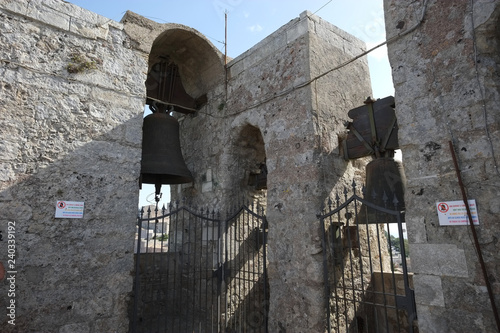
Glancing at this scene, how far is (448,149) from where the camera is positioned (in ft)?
8.07

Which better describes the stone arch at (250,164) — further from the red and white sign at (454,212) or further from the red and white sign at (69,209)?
the red and white sign at (454,212)

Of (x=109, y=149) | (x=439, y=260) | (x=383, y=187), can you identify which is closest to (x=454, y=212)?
(x=439, y=260)

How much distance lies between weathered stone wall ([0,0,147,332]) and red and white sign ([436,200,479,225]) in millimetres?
3005

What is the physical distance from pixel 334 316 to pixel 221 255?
1.64 m

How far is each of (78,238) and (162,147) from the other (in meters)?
1.58

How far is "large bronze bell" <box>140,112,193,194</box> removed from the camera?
13.8 ft

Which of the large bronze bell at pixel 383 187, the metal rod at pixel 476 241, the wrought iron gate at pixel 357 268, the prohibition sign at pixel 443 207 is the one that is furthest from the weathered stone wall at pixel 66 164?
the metal rod at pixel 476 241

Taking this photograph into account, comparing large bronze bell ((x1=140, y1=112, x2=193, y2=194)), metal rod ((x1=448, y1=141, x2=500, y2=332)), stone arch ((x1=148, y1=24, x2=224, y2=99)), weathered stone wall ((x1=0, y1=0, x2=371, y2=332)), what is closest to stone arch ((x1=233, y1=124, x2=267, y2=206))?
weathered stone wall ((x1=0, y1=0, x2=371, y2=332))

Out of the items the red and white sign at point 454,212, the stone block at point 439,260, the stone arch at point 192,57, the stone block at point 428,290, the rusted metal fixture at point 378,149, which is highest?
the stone arch at point 192,57

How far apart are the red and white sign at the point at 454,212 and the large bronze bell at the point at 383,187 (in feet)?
1.83

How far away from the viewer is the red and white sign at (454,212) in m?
2.27

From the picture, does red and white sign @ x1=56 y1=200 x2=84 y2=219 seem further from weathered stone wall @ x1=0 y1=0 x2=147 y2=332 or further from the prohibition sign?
the prohibition sign

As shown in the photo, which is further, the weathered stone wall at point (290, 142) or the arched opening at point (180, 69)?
the arched opening at point (180, 69)

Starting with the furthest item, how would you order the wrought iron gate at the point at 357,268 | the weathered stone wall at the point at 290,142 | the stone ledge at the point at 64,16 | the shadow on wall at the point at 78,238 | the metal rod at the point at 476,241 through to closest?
the weathered stone wall at the point at 290,142, the stone ledge at the point at 64,16, the shadow on wall at the point at 78,238, the wrought iron gate at the point at 357,268, the metal rod at the point at 476,241
